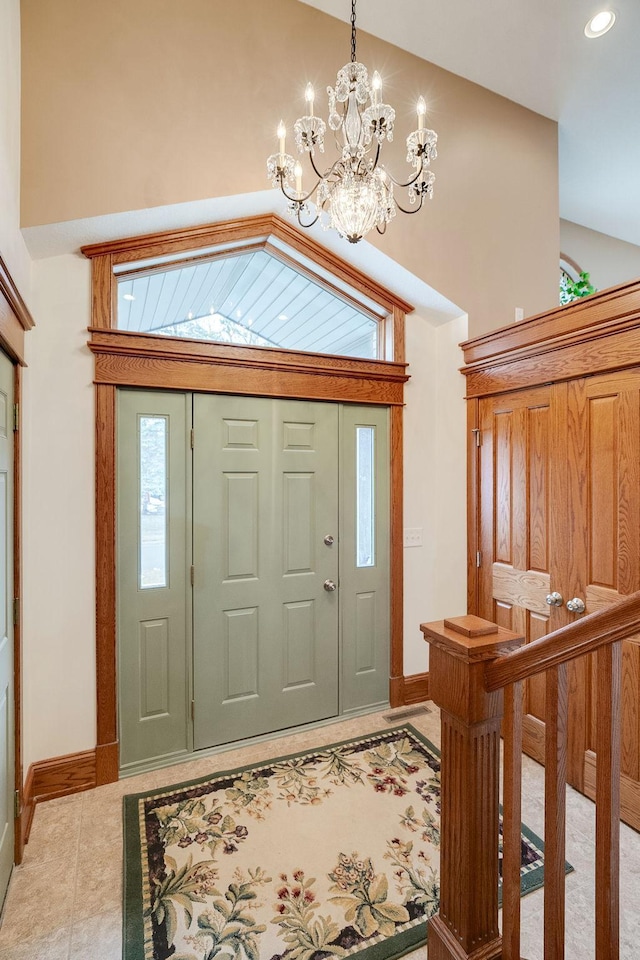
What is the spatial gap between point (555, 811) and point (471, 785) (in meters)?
0.23

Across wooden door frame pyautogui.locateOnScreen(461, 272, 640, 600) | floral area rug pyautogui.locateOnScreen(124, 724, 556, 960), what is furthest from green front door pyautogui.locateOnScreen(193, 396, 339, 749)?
wooden door frame pyautogui.locateOnScreen(461, 272, 640, 600)

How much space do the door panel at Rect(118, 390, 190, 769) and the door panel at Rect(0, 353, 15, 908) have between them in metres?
0.61

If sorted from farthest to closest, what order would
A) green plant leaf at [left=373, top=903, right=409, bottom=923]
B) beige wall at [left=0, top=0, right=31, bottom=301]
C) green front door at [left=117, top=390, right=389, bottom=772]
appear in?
green front door at [left=117, top=390, right=389, bottom=772] → beige wall at [left=0, top=0, right=31, bottom=301] → green plant leaf at [left=373, top=903, right=409, bottom=923]

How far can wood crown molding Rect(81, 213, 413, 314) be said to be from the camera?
2549 mm

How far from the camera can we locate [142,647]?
260 centimetres

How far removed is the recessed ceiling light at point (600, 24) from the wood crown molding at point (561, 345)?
160cm

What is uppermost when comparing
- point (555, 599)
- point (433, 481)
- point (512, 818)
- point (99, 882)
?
point (433, 481)

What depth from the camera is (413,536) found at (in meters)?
3.33

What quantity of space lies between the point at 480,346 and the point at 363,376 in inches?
30.2

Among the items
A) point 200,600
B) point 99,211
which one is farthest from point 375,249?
point 200,600

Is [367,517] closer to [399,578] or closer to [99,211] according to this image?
[399,578]

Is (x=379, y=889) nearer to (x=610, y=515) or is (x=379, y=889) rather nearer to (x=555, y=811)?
(x=555, y=811)

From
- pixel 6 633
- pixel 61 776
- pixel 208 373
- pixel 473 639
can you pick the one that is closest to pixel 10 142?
pixel 208 373

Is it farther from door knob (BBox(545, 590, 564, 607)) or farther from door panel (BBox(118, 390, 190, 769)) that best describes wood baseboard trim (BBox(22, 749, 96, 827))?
door knob (BBox(545, 590, 564, 607))
